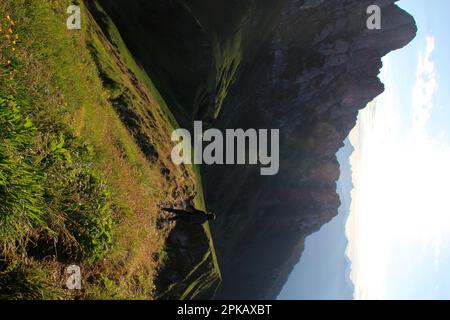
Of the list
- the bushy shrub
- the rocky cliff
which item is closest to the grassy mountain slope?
the bushy shrub

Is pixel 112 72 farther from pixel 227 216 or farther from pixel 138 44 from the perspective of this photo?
pixel 227 216

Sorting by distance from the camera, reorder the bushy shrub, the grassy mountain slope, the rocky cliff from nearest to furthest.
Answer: the bushy shrub, the grassy mountain slope, the rocky cliff

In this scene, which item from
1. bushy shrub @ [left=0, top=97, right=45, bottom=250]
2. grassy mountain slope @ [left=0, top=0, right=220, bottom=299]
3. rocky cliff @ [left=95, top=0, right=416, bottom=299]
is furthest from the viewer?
rocky cliff @ [left=95, top=0, right=416, bottom=299]

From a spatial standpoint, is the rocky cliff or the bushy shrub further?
the rocky cliff

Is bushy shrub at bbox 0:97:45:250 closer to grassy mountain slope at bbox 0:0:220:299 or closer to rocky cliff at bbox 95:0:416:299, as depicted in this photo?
grassy mountain slope at bbox 0:0:220:299

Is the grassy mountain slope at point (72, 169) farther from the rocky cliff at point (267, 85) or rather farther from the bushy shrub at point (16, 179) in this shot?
the rocky cliff at point (267, 85)
